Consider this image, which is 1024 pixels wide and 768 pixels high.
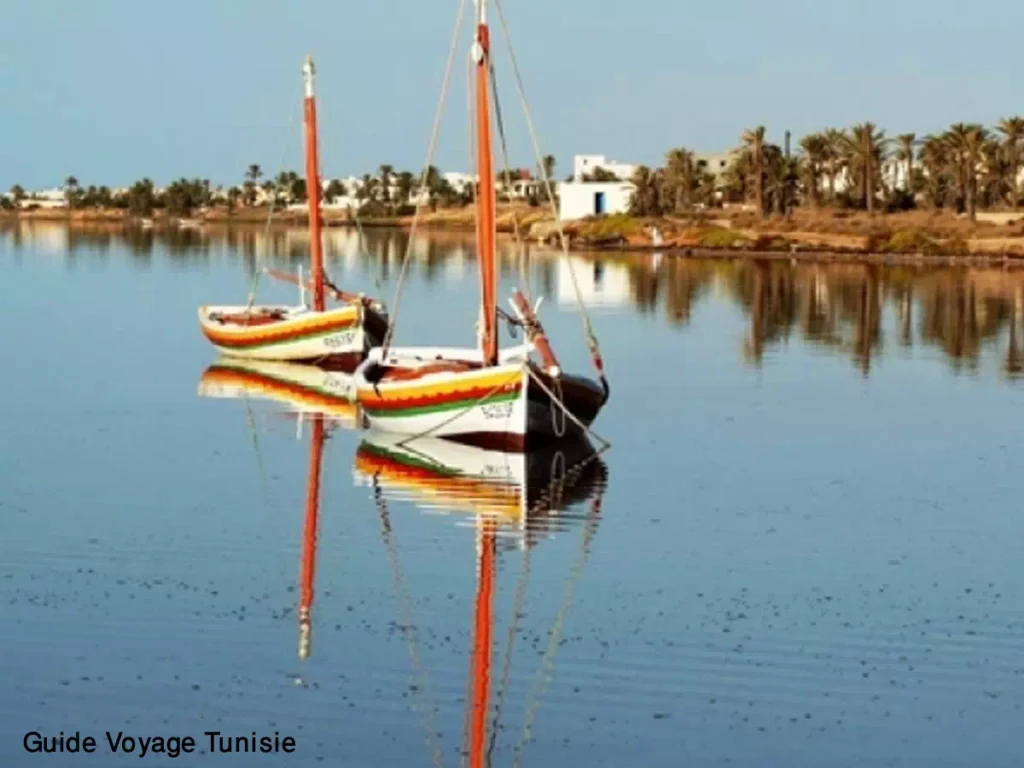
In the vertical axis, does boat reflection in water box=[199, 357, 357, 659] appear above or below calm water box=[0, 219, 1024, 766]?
above

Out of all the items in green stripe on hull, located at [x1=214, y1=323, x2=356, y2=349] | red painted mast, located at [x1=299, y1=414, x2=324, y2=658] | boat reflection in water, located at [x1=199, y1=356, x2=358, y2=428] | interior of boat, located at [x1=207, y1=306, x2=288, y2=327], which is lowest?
red painted mast, located at [x1=299, y1=414, x2=324, y2=658]

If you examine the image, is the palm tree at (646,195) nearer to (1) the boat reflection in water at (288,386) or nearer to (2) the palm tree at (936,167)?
(2) the palm tree at (936,167)

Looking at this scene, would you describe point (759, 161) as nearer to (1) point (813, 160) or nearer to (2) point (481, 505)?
(1) point (813, 160)

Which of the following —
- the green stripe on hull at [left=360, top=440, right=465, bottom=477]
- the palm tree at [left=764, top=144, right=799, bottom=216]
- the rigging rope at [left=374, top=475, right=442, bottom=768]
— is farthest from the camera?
the palm tree at [left=764, top=144, right=799, bottom=216]

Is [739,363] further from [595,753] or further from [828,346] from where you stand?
[595,753]

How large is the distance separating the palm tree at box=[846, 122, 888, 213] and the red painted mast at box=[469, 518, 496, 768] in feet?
317

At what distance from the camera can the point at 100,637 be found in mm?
16922

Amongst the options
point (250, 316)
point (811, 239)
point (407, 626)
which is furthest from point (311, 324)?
point (811, 239)

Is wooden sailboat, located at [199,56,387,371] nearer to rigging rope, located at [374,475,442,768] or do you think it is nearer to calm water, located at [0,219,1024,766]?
calm water, located at [0,219,1024,766]

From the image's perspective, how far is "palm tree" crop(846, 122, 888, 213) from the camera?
116 meters

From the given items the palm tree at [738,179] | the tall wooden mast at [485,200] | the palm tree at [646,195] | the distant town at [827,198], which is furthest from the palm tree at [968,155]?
the tall wooden mast at [485,200]

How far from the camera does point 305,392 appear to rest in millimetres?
36969

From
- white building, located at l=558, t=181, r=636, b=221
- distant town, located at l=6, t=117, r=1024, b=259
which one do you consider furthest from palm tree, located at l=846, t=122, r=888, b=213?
white building, located at l=558, t=181, r=636, b=221

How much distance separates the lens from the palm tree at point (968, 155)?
105 m
